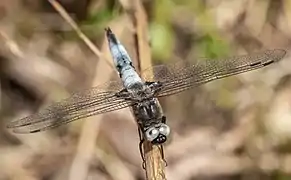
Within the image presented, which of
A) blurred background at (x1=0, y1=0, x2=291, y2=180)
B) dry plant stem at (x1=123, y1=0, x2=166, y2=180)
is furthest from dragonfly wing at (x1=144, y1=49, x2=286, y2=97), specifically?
blurred background at (x1=0, y1=0, x2=291, y2=180)

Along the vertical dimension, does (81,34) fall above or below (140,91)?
above

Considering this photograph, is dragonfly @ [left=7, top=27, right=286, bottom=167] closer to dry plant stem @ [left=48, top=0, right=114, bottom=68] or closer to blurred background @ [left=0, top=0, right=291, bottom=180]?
dry plant stem @ [left=48, top=0, right=114, bottom=68]

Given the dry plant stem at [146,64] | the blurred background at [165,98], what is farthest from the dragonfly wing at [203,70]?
the blurred background at [165,98]

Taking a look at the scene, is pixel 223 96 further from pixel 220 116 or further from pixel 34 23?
pixel 34 23

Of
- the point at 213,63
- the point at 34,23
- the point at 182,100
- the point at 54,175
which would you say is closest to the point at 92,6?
the point at 34,23

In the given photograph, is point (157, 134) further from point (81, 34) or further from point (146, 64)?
point (81, 34)

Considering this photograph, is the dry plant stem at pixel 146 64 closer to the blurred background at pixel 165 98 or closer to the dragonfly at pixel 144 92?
the dragonfly at pixel 144 92

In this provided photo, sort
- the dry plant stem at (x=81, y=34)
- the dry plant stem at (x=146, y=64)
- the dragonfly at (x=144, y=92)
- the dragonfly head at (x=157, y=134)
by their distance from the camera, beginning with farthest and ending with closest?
1. the dry plant stem at (x=81, y=34)
2. the dragonfly at (x=144, y=92)
3. the dragonfly head at (x=157, y=134)
4. the dry plant stem at (x=146, y=64)

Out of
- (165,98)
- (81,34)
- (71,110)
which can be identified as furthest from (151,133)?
(165,98)
